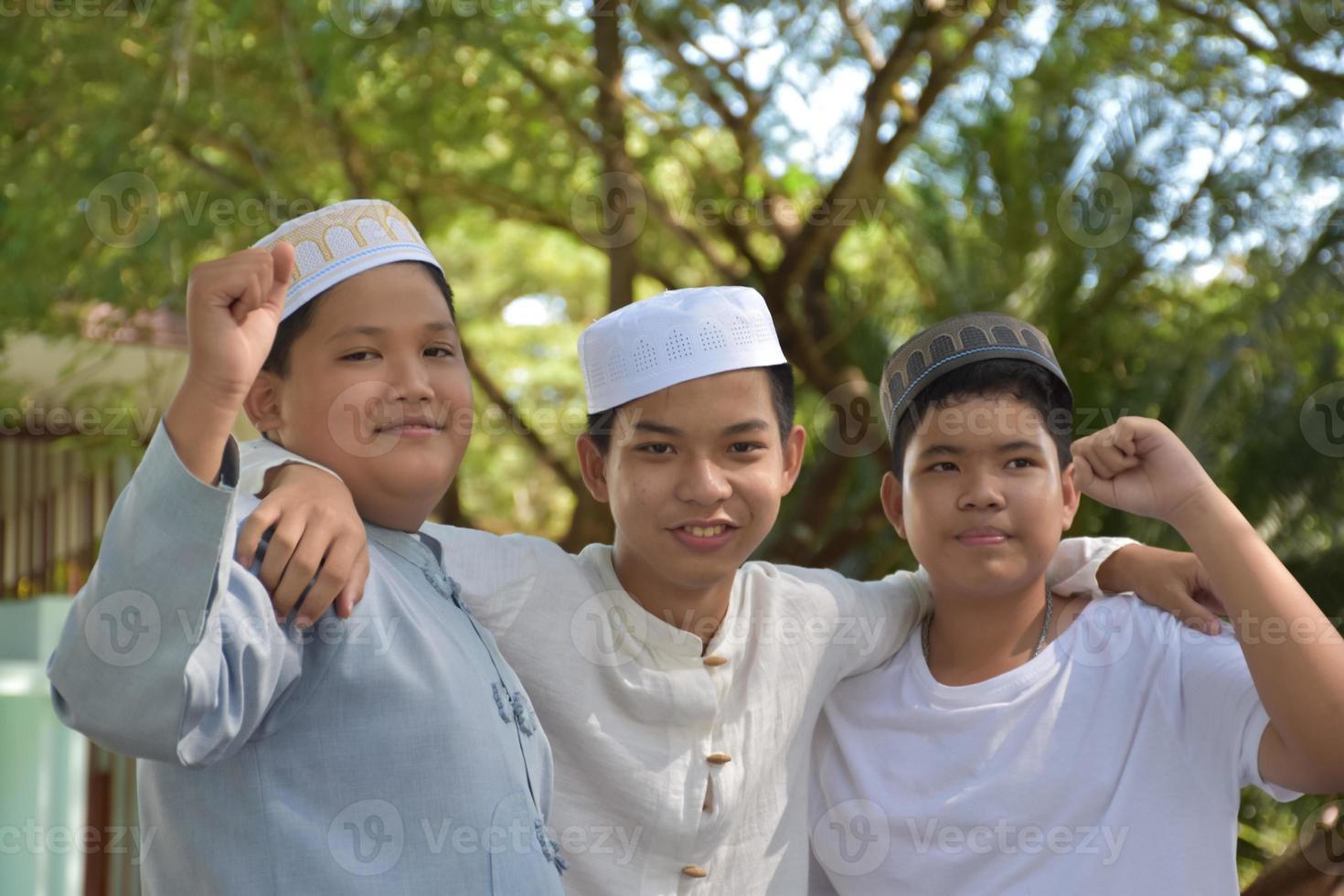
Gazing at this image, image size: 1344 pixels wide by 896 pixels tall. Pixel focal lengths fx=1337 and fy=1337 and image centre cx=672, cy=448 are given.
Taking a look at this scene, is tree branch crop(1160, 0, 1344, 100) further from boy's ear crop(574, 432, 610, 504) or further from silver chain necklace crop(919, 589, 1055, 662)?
boy's ear crop(574, 432, 610, 504)

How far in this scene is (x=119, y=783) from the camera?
7895 millimetres

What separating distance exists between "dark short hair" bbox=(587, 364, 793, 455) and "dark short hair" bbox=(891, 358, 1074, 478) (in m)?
0.24

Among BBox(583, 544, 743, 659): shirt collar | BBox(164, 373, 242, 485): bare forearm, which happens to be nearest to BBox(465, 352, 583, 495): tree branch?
BBox(583, 544, 743, 659): shirt collar

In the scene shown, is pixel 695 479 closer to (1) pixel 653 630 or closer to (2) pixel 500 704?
(1) pixel 653 630

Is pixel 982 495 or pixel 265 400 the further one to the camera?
pixel 982 495

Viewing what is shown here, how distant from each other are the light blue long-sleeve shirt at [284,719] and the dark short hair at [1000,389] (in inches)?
39.6

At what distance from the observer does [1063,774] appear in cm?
234

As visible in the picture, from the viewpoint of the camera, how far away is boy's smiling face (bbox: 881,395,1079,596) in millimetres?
2369

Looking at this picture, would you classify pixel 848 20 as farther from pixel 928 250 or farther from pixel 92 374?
pixel 92 374

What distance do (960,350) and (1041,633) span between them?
0.55 metres

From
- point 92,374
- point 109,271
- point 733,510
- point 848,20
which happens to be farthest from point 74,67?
point 733,510

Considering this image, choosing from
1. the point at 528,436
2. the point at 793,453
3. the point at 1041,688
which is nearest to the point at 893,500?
the point at 793,453

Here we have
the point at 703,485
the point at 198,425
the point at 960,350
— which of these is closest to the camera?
the point at 198,425

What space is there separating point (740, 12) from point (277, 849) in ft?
19.6
